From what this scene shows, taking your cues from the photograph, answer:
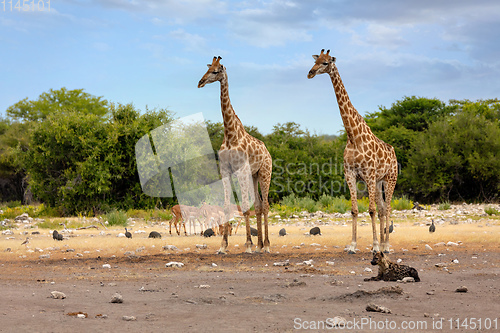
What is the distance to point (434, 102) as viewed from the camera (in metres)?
37.8

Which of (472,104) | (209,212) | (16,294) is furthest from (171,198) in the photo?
(472,104)

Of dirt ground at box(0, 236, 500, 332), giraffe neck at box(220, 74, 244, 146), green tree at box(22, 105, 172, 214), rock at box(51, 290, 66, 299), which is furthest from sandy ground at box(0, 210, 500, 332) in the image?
green tree at box(22, 105, 172, 214)

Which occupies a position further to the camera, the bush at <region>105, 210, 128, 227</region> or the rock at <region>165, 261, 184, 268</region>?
the bush at <region>105, 210, 128, 227</region>

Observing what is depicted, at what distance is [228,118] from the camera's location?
10953 millimetres

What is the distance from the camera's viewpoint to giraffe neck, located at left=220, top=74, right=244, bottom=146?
1083 centimetres

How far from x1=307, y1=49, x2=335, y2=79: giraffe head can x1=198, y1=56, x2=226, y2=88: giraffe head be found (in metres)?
1.86

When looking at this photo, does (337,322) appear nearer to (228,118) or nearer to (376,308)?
(376,308)

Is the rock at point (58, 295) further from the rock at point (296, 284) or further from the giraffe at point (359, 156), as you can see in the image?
the giraffe at point (359, 156)

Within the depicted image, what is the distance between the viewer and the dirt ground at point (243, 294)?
197 inches

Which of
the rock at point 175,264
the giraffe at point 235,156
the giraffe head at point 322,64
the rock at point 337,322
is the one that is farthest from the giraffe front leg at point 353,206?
the rock at point 337,322

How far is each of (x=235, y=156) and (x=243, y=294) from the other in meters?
4.52

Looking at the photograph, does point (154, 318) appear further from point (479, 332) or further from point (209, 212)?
point (209, 212)

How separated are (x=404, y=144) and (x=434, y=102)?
8675mm

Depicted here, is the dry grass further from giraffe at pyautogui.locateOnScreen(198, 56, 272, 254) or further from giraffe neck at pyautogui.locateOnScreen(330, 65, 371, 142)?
giraffe neck at pyautogui.locateOnScreen(330, 65, 371, 142)
